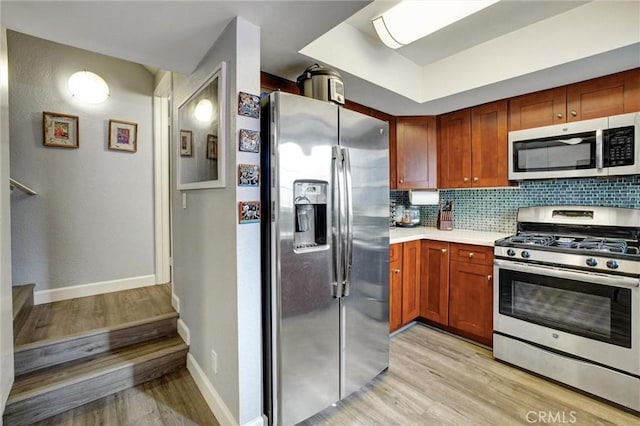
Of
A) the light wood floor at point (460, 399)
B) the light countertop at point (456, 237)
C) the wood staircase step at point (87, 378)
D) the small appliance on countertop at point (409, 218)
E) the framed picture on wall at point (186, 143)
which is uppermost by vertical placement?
the framed picture on wall at point (186, 143)

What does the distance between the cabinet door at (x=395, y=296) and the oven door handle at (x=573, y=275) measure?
2.53 feet

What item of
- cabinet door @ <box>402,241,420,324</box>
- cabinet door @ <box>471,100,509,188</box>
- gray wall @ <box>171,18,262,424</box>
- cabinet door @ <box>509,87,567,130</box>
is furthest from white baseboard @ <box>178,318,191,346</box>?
cabinet door @ <box>509,87,567,130</box>

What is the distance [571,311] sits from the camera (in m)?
2.02

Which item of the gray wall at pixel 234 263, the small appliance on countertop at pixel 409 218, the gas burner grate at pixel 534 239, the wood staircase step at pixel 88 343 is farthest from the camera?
the small appliance on countertop at pixel 409 218

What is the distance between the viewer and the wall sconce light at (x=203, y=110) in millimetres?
1779

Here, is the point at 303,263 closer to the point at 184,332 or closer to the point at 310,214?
the point at 310,214

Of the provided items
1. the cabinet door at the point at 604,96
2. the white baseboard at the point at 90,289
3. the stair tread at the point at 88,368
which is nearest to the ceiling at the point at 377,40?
the cabinet door at the point at 604,96

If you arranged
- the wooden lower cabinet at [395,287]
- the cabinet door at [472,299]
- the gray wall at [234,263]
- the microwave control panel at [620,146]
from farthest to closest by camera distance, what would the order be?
the wooden lower cabinet at [395,287] < the cabinet door at [472,299] < the microwave control panel at [620,146] < the gray wall at [234,263]

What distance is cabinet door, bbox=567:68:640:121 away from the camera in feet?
6.72

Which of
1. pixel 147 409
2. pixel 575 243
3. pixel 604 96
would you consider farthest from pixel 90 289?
pixel 604 96

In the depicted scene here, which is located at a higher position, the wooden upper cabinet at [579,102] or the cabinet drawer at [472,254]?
the wooden upper cabinet at [579,102]

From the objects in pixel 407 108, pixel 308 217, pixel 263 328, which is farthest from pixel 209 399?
pixel 407 108

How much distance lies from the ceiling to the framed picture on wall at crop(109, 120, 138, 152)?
1376mm

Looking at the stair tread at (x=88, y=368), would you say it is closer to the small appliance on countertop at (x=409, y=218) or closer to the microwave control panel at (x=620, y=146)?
the small appliance on countertop at (x=409, y=218)
